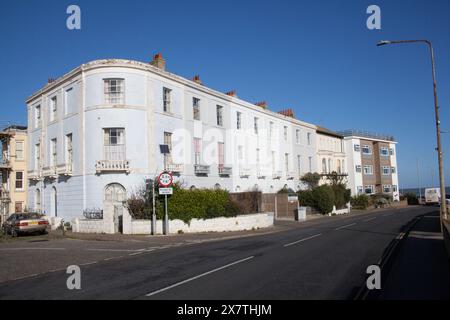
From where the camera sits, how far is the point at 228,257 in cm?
1295

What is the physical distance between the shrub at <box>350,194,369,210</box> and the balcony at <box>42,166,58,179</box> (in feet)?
124

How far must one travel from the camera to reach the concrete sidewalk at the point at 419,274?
769 centimetres

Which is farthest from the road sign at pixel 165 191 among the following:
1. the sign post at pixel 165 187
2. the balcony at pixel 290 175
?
the balcony at pixel 290 175

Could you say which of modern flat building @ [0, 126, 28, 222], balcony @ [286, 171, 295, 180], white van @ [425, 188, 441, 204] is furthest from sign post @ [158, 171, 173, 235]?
white van @ [425, 188, 441, 204]

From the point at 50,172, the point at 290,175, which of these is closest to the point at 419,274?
the point at 50,172

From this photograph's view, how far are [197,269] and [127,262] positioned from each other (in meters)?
3.14

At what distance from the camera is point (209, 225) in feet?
77.6

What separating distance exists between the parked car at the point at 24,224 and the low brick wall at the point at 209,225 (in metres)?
5.68

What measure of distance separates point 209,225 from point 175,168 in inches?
234

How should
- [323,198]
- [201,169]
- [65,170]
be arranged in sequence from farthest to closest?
[323,198], [201,169], [65,170]

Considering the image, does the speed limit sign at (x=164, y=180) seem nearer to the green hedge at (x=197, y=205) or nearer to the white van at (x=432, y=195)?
the green hedge at (x=197, y=205)

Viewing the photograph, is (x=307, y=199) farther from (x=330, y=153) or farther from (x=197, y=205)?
(x=197, y=205)
